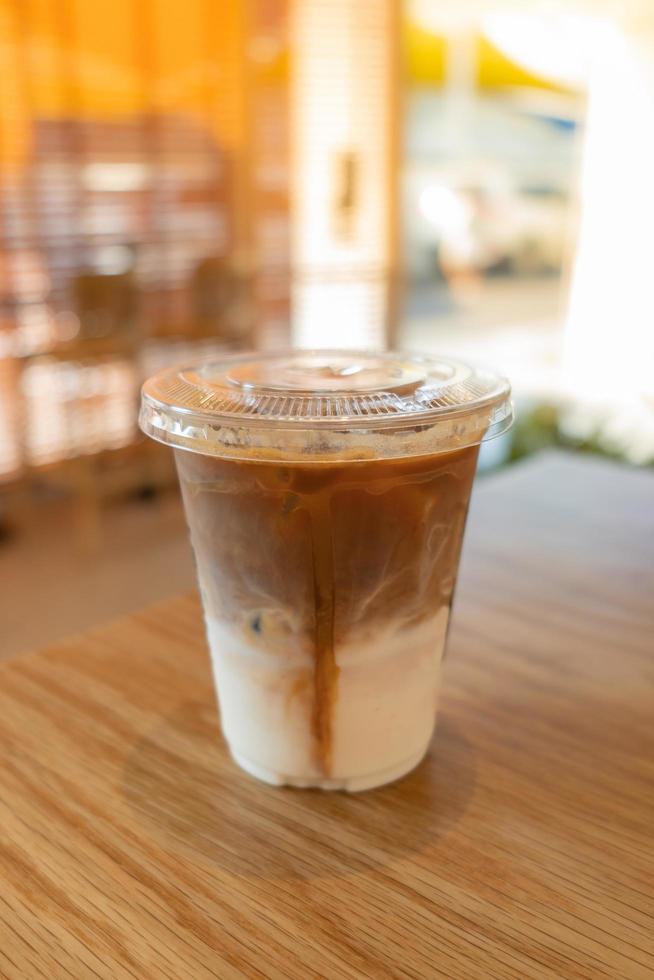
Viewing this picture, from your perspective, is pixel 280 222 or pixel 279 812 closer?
pixel 279 812

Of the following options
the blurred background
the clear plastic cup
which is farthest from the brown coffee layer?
the blurred background

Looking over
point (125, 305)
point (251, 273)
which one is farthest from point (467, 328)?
point (125, 305)

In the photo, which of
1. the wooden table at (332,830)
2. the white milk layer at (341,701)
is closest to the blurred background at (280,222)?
the wooden table at (332,830)

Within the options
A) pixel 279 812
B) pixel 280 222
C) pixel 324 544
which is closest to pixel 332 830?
pixel 279 812

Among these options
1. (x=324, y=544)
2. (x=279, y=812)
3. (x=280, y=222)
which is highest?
(x=324, y=544)

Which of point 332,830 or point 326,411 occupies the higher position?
point 326,411

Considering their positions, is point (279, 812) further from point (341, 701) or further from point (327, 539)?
point (327, 539)
